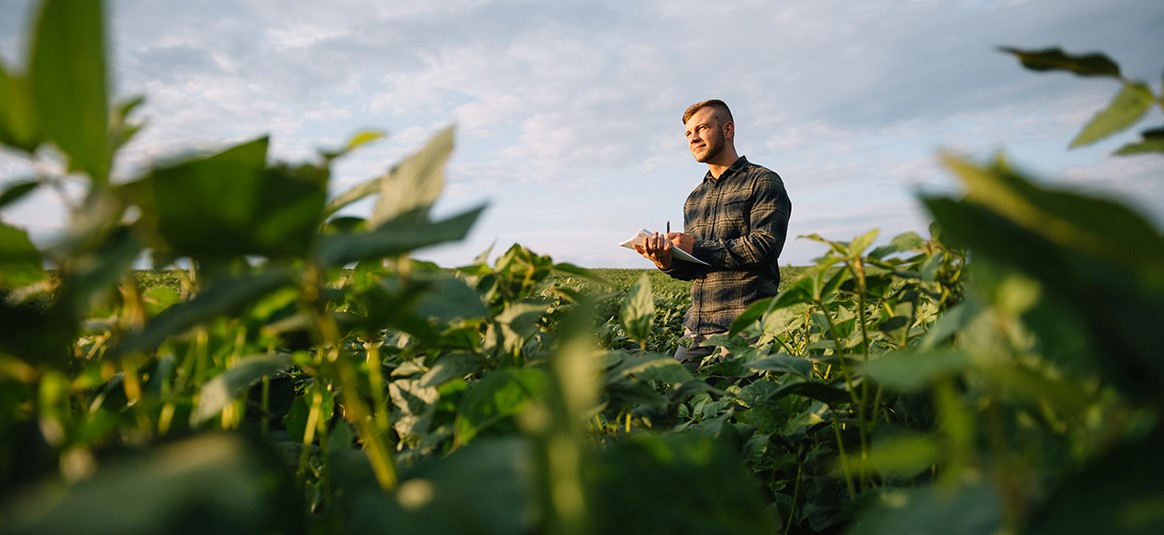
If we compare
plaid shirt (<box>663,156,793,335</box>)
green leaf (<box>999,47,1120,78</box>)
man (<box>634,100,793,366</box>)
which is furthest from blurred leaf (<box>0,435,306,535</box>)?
plaid shirt (<box>663,156,793,335</box>)

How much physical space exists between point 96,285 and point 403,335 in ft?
1.92

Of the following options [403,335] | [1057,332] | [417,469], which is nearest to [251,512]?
[417,469]

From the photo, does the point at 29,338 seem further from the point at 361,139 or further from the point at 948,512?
the point at 948,512

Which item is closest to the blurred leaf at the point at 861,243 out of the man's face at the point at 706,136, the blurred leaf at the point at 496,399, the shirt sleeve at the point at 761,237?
the blurred leaf at the point at 496,399

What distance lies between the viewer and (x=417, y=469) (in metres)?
0.42

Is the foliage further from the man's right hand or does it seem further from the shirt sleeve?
the shirt sleeve

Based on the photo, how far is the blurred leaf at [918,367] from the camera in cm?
29

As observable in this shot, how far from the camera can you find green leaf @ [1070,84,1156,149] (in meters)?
0.46

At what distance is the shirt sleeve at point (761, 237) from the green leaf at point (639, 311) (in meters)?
3.21

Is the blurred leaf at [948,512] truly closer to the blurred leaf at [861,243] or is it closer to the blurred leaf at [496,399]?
the blurred leaf at [496,399]

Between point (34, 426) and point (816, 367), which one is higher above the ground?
point (34, 426)

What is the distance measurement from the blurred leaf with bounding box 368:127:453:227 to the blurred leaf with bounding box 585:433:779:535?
0.22 m

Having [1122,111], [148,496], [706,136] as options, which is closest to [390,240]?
[148,496]

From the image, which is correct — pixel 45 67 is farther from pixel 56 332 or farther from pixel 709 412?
pixel 709 412
